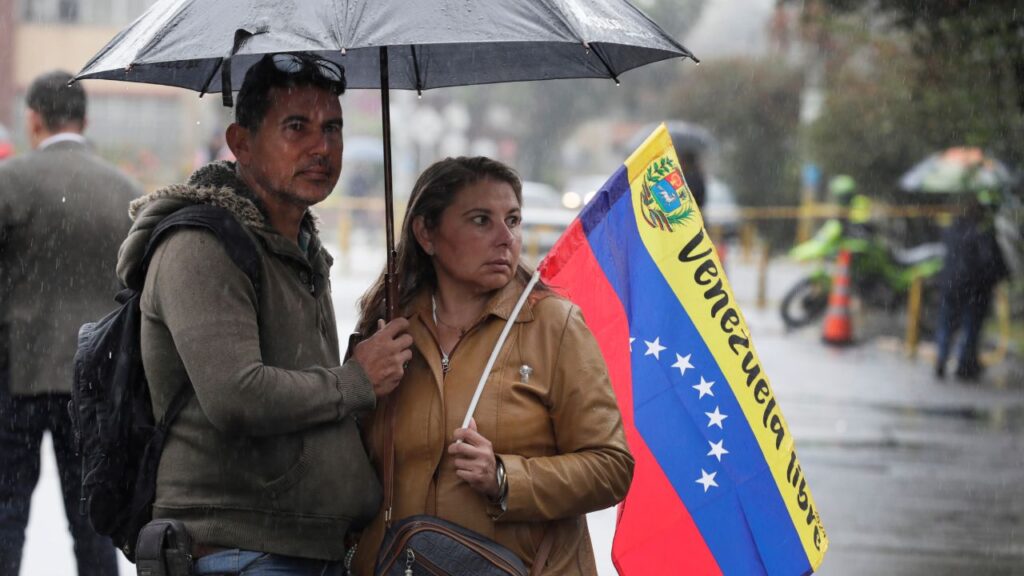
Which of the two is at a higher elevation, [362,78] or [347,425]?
[362,78]

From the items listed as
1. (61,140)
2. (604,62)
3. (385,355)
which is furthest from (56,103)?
(385,355)

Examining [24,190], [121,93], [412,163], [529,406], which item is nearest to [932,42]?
[24,190]

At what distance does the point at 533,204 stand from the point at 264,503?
25.9 metres

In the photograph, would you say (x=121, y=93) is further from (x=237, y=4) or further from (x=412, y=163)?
(x=237, y=4)

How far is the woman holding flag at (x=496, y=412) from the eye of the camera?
3029mm

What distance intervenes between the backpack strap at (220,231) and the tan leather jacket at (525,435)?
480 mm

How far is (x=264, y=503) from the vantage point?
115 inches

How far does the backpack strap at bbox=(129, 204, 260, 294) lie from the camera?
2910mm

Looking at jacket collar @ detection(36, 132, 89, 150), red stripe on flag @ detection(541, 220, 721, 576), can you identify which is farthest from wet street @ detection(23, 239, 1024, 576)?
red stripe on flag @ detection(541, 220, 721, 576)

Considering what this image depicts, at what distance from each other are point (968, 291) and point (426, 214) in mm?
11627

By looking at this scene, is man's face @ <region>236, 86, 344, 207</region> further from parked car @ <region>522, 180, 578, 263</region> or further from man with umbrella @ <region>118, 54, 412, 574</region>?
parked car @ <region>522, 180, 578, 263</region>

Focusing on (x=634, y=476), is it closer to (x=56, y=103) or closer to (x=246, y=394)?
(x=246, y=394)

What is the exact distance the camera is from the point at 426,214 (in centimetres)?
333

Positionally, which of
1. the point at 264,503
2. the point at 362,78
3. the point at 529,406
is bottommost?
the point at 264,503
